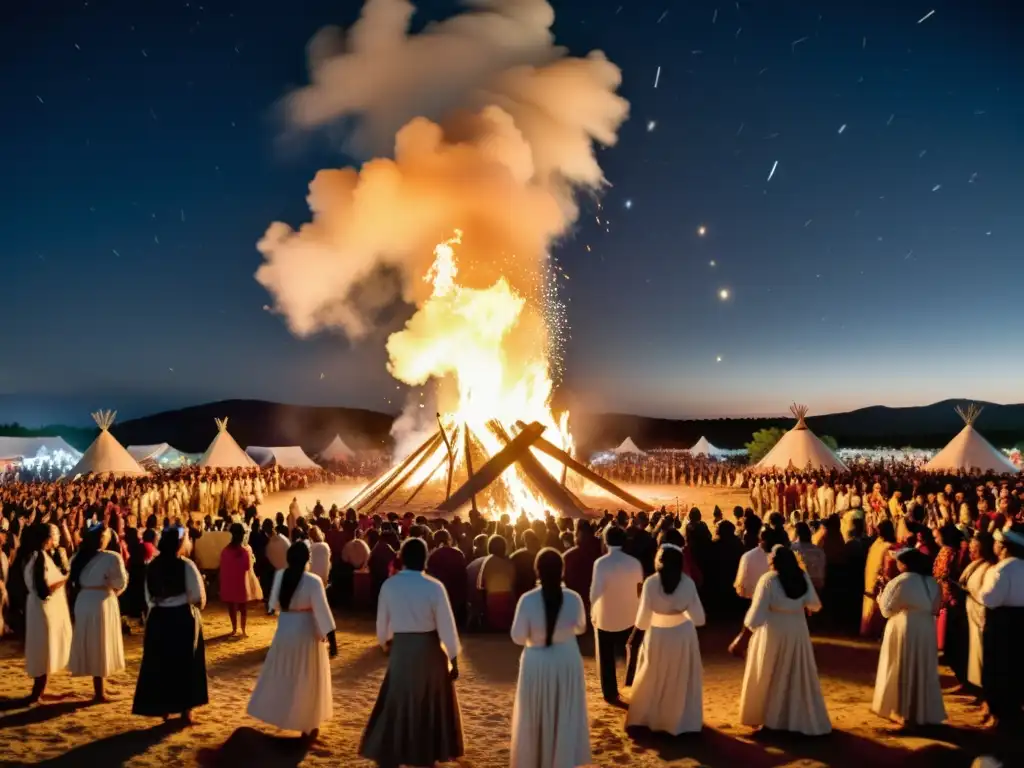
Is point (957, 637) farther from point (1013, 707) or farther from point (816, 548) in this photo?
point (816, 548)

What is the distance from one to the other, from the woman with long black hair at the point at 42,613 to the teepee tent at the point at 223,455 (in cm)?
2762

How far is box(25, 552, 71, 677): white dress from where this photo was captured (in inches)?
292

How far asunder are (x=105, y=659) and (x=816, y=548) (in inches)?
349

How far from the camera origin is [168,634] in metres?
6.56

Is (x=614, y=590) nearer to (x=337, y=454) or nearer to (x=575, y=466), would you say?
(x=575, y=466)

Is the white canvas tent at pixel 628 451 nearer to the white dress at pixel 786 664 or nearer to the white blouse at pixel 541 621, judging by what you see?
the white dress at pixel 786 664

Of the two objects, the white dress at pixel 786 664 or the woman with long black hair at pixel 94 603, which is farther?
the woman with long black hair at pixel 94 603

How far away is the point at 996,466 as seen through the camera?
29.0m

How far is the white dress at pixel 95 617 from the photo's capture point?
729 centimetres

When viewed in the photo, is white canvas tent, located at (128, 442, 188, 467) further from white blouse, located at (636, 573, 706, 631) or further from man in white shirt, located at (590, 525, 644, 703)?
white blouse, located at (636, 573, 706, 631)

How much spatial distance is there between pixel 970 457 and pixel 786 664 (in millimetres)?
27794

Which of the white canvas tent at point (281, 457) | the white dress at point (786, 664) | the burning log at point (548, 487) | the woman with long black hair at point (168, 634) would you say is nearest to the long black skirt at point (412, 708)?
the woman with long black hair at point (168, 634)

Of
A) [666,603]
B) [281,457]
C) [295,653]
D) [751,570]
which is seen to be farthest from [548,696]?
[281,457]

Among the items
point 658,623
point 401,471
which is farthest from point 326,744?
point 401,471
